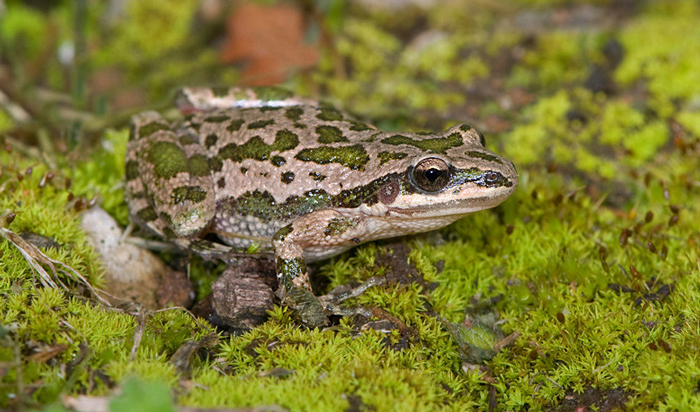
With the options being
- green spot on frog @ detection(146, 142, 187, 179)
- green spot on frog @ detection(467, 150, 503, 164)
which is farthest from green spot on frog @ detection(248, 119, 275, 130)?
green spot on frog @ detection(467, 150, 503, 164)

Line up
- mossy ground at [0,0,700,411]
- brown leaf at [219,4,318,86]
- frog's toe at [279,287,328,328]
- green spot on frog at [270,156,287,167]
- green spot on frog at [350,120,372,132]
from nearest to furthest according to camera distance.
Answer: mossy ground at [0,0,700,411], frog's toe at [279,287,328,328], green spot on frog at [270,156,287,167], green spot on frog at [350,120,372,132], brown leaf at [219,4,318,86]

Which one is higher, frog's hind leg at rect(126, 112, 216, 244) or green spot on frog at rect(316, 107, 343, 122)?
green spot on frog at rect(316, 107, 343, 122)

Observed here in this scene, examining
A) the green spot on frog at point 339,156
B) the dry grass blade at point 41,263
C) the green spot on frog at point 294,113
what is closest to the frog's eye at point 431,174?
the green spot on frog at point 339,156

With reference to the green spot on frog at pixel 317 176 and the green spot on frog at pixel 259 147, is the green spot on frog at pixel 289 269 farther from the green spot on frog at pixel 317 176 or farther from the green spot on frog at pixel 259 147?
the green spot on frog at pixel 259 147

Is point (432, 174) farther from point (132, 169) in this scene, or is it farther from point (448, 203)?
point (132, 169)

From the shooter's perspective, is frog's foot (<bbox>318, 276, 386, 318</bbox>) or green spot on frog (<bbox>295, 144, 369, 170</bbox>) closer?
frog's foot (<bbox>318, 276, 386, 318</bbox>)

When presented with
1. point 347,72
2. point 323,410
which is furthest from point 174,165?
point 347,72

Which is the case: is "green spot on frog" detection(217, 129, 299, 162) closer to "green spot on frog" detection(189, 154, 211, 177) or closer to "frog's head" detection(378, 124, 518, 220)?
"green spot on frog" detection(189, 154, 211, 177)
